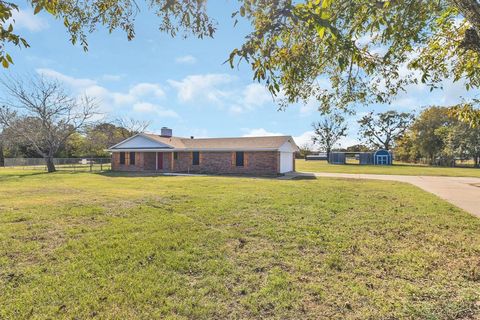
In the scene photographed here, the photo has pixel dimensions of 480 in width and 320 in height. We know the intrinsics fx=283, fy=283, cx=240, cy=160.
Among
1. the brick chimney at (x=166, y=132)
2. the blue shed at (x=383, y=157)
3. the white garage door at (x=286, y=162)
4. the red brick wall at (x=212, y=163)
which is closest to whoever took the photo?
the red brick wall at (x=212, y=163)

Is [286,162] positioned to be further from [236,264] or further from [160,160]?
[236,264]

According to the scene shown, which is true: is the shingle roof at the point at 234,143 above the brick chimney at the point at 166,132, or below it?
below

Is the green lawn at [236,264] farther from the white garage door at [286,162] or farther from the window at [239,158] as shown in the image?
the white garage door at [286,162]

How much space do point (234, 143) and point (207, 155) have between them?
255 cm

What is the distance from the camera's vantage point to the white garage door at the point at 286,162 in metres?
23.2

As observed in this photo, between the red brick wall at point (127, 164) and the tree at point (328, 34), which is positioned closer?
the tree at point (328, 34)

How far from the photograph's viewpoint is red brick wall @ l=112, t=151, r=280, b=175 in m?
22.0

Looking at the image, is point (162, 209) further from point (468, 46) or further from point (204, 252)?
point (468, 46)

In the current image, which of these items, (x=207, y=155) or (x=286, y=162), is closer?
(x=207, y=155)

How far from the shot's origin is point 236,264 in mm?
4379

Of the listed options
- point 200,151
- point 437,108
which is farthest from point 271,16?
point 437,108

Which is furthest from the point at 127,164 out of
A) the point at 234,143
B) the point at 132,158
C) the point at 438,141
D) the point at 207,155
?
the point at 438,141

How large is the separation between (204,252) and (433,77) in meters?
5.49

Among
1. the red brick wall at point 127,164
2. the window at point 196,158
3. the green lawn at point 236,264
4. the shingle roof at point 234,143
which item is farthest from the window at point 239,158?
the green lawn at point 236,264
